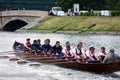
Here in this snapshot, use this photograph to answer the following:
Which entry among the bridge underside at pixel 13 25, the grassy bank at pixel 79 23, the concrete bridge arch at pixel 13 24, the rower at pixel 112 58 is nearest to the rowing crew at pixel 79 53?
the rower at pixel 112 58

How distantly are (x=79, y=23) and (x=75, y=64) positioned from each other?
7152 centimetres

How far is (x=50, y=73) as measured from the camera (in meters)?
40.8

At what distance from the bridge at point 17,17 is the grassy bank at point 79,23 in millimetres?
5692

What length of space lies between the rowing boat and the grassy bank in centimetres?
5742

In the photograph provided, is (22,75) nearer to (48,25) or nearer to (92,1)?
(48,25)

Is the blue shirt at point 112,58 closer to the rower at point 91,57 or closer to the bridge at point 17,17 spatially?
the rower at point 91,57

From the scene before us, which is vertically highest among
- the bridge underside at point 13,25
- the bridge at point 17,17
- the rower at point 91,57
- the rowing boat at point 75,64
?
the rower at point 91,57

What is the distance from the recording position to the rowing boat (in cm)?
3969

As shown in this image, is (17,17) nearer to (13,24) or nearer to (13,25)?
(13,24)

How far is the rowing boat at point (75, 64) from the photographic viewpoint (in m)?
39.7

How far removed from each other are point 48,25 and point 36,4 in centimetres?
6070

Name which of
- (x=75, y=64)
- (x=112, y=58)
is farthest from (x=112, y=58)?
(x=75, y=64)

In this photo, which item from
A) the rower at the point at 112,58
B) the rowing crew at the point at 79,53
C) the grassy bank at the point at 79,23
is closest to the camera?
the rower at the point at 112,58

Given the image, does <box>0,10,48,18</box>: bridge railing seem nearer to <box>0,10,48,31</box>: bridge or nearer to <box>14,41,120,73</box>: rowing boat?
<box>0,10,48,31</box>: bridge
